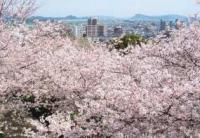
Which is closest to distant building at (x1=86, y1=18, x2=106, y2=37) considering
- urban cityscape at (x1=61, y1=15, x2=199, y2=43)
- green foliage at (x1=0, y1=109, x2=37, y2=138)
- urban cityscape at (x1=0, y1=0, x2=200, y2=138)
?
urban cityscape at (x1=61, y1=15, x2=199, y2=43)

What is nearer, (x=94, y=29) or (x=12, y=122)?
(x=12, y=122)

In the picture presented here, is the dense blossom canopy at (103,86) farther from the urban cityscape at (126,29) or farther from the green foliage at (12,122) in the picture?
the urban cityscape at (126,29)

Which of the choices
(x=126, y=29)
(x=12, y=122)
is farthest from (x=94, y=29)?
(x=12, y=122)

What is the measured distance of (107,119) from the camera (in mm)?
7957

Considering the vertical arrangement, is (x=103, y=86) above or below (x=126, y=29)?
above

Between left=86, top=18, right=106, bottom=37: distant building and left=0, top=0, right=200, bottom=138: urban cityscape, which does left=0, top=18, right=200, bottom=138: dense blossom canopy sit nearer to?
left=0, top=0, right=200, bottom=138: urban cityscape

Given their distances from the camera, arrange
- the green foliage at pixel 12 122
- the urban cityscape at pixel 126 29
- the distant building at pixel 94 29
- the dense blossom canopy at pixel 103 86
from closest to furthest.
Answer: the dense blossom canopy at pixel 103 86
the green foliage at pixel 12 122
the urban cityscape at pixel 126 29
the distant building at pixel 94 29

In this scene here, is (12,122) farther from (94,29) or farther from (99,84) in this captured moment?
(94,29)

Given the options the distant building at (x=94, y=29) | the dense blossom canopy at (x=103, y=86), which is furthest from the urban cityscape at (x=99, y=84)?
the distant building at (x=94, y=29)

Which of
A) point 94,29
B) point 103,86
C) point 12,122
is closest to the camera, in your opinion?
point 103,86

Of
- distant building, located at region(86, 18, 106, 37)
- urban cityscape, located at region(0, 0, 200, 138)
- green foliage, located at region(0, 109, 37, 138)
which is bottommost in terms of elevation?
distant building, located at region(86, 18, 106, 37)

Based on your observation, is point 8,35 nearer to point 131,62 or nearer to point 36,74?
point 36,74

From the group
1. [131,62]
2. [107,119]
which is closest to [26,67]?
[131,62]

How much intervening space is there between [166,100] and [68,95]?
6.92 m
